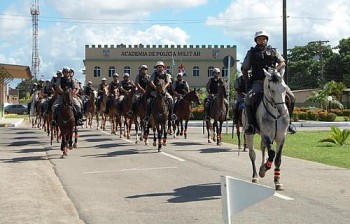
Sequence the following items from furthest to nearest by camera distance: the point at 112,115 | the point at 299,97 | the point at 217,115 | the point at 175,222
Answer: the point at 299,97
the point at 112,115
the point at 217,115
the point at 175,222

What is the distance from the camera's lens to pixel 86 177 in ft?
45.2

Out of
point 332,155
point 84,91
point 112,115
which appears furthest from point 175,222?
point 84,91

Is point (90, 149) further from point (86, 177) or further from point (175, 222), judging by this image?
point (175, 222)

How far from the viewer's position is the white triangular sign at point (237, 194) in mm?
6101

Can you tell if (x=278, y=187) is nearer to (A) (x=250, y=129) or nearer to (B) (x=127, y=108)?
(A) (x=250, y=129)

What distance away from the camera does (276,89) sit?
35.8 feet

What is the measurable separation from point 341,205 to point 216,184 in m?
3.09

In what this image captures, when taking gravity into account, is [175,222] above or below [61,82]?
below

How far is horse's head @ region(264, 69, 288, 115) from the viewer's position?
10.9 meters

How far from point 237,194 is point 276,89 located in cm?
499

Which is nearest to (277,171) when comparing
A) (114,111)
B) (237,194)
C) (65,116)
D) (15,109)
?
(237,194)

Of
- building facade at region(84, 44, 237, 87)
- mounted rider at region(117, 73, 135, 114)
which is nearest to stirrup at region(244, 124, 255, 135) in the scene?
mounted rider at region(117, 73, 135, 114)

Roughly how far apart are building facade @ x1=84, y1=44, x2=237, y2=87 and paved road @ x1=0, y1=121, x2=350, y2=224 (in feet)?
303

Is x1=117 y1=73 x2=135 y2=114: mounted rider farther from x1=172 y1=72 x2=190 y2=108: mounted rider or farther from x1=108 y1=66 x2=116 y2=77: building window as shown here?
x1=108 y1=66 x2=116 y2=77: building window
